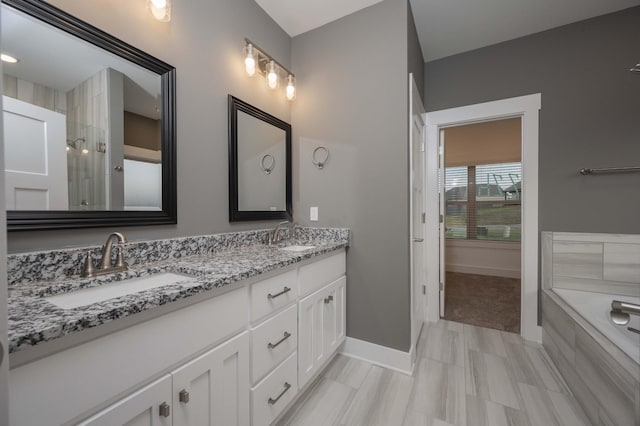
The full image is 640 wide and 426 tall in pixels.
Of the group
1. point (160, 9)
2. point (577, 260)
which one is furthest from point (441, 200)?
point (160, 9)

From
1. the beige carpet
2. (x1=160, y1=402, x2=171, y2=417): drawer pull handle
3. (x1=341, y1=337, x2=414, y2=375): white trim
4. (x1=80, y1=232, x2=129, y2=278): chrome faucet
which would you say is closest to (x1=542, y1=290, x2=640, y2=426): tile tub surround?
the beige carpet

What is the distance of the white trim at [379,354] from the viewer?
180 cm

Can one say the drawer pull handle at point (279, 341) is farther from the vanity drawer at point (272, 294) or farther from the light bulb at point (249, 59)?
the light bulb at point (249, 59)

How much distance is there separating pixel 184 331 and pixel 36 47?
116 cm

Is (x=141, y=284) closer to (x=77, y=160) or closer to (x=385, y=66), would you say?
(x=77, y=160)

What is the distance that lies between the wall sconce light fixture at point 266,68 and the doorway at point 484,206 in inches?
104

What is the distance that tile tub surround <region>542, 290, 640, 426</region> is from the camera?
112cm

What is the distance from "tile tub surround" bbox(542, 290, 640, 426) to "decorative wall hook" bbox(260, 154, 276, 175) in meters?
2.18

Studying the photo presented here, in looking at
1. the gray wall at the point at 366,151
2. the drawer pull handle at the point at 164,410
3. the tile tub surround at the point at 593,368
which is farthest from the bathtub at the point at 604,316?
the drawer pull handle at the point at 164,410

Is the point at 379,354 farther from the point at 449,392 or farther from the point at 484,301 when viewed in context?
the point at 484,301

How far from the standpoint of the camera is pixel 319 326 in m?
1.64

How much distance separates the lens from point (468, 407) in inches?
58.8

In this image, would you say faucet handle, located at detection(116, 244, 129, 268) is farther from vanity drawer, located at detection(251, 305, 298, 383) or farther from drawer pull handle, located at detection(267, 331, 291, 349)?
drawer pull handle, located at detection(267, 331, 291, 349)

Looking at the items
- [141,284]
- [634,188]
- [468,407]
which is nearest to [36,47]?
[141,284]
